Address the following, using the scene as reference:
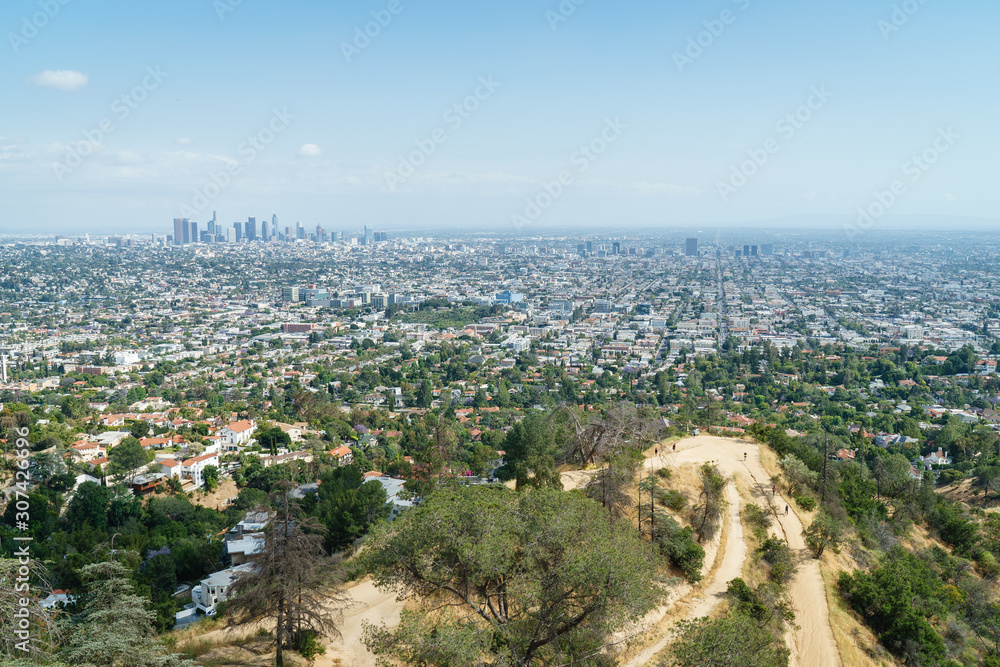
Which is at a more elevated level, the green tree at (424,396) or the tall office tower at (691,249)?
the tall office tower at (691,249)

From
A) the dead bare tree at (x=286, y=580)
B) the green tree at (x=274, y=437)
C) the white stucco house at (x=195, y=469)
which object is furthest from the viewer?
the green tree at (x=274, y=437)

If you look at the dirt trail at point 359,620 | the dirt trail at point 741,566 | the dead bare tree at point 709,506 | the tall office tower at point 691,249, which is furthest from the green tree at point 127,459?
the tall office tower at point 691,249

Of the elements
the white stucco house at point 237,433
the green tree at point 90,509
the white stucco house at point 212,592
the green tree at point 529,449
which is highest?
the green tree at point 529,449

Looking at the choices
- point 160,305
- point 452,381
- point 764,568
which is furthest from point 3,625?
point 160,305

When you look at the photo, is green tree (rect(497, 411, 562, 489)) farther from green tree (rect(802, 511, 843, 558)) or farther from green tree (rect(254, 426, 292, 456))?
green tree (rect(254, 426, 292, 456))

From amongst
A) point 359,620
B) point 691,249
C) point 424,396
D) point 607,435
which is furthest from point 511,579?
point 691,249

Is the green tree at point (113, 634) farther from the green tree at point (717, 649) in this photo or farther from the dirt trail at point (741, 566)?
the dirt trail at point (741, 566)

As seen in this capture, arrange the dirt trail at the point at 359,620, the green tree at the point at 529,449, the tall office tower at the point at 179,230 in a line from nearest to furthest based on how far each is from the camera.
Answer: the dirt trail at the point at 359,620 < the green tree at the point at 529,449 < the tall office tower at the point at 179,230
